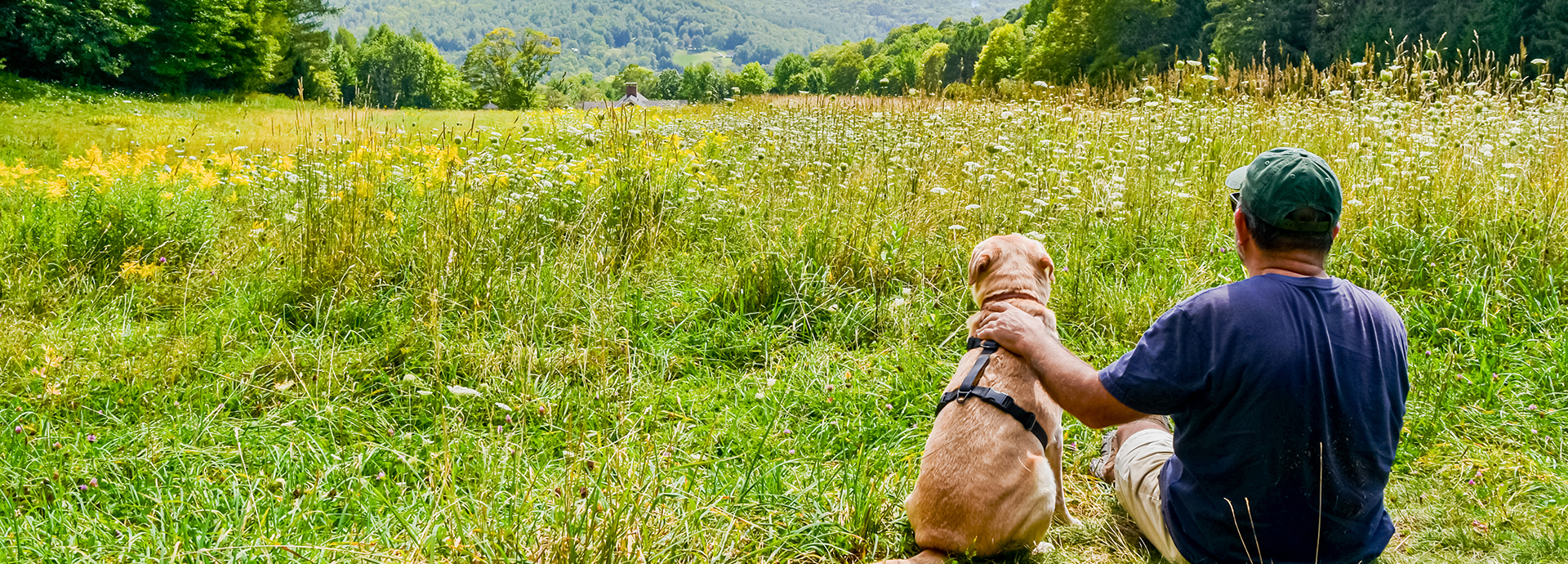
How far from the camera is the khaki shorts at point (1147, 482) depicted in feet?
7.50

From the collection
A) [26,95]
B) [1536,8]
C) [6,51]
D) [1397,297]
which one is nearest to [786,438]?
[1397,297]

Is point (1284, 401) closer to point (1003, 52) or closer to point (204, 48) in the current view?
point (204, 48)

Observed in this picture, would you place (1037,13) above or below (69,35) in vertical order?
above

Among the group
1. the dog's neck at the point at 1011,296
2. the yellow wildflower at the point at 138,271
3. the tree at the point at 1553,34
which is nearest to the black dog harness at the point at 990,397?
the dog's neck at the point at 1011,296

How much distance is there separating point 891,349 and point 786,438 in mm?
962

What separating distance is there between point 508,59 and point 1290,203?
78349 mm

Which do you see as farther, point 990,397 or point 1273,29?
point 1273,29

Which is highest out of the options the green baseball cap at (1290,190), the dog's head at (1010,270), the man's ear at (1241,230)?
the green baseball cap at (1290,190)

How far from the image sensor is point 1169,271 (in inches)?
180

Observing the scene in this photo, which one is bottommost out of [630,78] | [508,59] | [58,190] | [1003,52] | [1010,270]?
[1010,270]

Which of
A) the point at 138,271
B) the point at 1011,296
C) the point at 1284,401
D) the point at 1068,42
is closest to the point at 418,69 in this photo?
the point at 1068,42

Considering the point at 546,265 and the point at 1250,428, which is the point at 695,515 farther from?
the point at 546,265

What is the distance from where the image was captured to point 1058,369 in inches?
79.2

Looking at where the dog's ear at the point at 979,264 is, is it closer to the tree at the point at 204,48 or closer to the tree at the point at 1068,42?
the tree at the point at 1068,42
